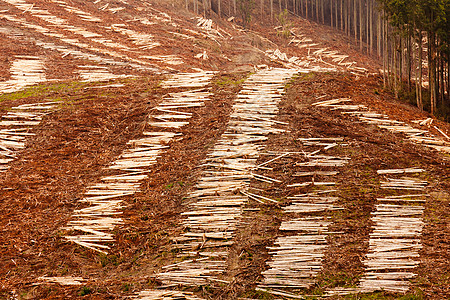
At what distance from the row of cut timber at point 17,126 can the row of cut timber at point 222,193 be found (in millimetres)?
4063

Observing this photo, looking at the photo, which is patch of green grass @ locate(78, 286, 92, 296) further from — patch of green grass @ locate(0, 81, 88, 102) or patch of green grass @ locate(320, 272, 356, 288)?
patch of green grass @ locate(0, 81, 88, 102)

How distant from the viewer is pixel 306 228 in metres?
6.10

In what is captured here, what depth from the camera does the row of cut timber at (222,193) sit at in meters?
5.66

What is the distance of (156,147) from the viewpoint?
8.29 m

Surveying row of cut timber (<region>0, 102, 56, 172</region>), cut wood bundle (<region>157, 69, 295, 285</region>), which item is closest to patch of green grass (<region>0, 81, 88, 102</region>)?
row of cut timber (<region>0, 102, 56, 172</region>)

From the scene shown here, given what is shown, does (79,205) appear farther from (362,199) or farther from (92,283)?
(362,199)

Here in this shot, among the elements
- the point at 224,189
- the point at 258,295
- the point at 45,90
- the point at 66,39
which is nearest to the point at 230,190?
the point at 224,189

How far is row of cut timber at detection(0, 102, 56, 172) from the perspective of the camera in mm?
8352

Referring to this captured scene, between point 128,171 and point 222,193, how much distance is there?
2.04 meters

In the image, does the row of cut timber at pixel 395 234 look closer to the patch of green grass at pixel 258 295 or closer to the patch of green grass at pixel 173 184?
the patch of green grass at pixel 258 295

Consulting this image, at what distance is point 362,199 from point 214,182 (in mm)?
2463

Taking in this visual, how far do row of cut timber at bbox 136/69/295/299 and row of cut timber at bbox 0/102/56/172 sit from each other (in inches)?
160

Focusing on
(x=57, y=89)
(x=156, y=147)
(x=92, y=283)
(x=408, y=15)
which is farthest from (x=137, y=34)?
(x=92, y=283)

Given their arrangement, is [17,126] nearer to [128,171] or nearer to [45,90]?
[45,90]
